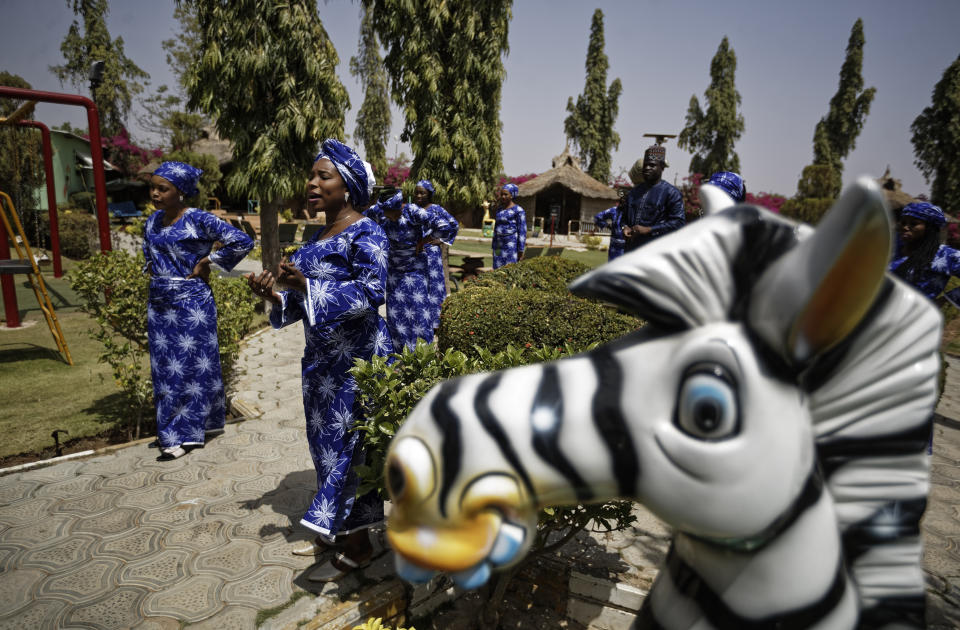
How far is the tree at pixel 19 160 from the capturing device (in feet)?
31.8

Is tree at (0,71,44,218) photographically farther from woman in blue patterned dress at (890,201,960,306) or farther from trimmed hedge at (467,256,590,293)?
woman in blue patterned dress at (890,201,960,306)

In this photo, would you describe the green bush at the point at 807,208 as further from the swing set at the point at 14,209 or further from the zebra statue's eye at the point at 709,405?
the zebra statue's eye at the point at 709,405

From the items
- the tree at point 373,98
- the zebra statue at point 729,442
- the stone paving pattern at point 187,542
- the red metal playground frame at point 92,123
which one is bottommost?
the stone paving pattern at point 187,542

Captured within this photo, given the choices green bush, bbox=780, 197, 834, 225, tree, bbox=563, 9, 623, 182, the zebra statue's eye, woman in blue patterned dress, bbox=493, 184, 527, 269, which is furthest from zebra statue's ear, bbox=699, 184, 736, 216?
tree, bbox=563, 9, 623, 182

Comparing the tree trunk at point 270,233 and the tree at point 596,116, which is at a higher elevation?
the tree at point 596,116

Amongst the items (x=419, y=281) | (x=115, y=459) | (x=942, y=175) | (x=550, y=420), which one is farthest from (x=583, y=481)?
(x=942, y=175)

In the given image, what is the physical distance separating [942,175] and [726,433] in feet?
102

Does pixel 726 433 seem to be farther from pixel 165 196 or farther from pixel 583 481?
pixel 165 196

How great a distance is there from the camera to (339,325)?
2.85 metres

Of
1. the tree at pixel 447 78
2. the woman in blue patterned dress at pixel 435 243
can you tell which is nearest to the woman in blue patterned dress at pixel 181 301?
the woman in blue patterned dress at pixel 435 243

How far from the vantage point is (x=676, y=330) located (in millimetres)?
880

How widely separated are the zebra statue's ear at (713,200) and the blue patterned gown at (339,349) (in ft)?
6.34

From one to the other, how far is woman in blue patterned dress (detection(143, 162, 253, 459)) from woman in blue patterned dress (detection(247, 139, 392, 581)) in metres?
1.97

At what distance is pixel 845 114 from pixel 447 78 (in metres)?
43.3
